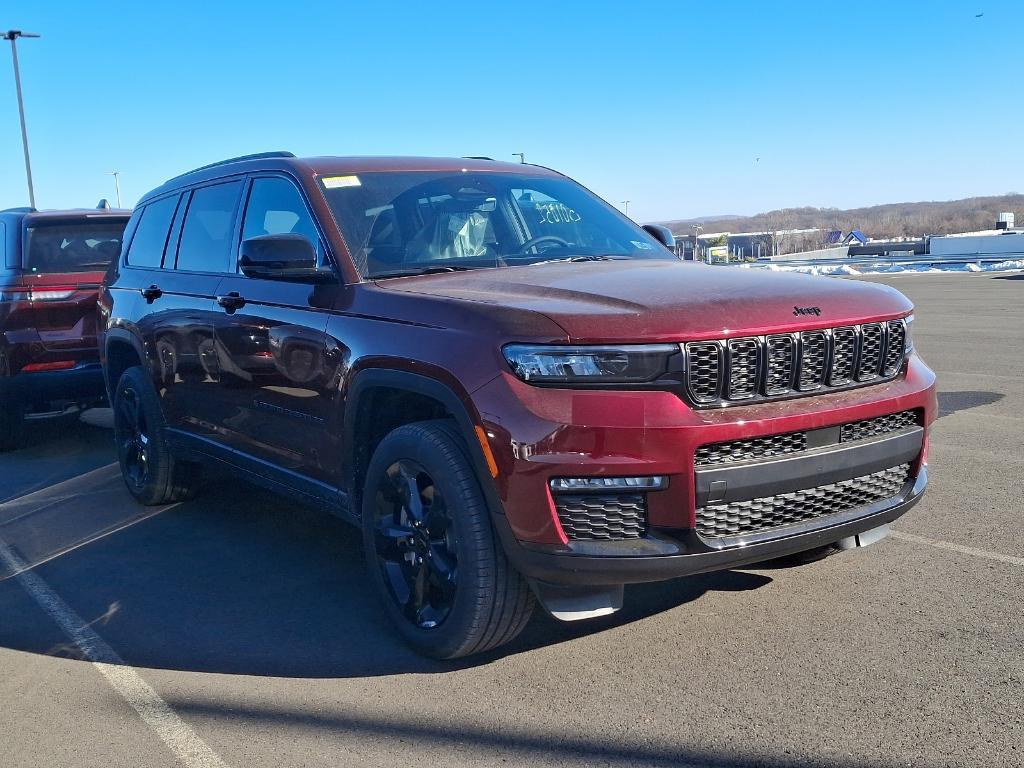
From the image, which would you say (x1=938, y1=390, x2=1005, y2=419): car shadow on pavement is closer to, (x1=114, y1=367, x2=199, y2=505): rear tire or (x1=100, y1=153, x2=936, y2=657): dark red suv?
(x1=100, y1=153, x2=936, y2=657): dark red suv

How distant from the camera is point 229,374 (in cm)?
502

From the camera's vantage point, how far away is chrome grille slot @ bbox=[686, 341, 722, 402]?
3285mm

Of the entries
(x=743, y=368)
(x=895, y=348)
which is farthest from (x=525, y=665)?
(x=895, y=348)

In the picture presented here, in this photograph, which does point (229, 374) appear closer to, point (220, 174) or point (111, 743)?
point (220, 174)

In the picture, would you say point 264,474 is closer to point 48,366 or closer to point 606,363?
point 606,363

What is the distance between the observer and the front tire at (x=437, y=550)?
11.5 ft

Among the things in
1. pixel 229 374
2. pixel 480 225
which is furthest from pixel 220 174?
pixel 480 225

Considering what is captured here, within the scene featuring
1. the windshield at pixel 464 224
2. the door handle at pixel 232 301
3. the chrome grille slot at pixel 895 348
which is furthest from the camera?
the door handle at pixel 232 301

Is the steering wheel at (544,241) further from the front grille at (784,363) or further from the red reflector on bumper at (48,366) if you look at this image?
the red reflector on bumper at (48,366)

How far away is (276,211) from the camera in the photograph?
4.84 m

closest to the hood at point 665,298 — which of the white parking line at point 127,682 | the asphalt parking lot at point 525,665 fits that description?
the asphalt parking lot at point 525,665

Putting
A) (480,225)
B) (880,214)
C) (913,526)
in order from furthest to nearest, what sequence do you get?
1. (880,214)
2. (913,526)
3. (480,225)

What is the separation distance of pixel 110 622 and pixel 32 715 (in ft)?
2.82

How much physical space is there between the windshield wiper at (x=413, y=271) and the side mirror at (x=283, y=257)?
21 cm
